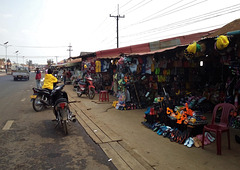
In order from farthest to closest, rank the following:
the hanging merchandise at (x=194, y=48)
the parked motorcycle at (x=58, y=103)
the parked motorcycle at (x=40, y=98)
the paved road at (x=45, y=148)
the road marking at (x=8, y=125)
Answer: the parked motorcycle at (x=40, y=98) < the road marking at (x=8, y=125) < the parked motorcycle at (x=58, y=103) < the hanging merchandise at (x=194, y=48) < the paved road at (x=45, y=148)

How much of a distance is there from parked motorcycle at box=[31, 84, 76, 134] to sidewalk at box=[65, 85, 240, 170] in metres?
0.75

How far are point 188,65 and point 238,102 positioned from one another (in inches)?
88.4

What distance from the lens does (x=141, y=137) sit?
5.36m

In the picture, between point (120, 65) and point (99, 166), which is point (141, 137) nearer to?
point (99, 166)

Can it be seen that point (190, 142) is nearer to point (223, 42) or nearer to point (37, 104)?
point (223, 42)

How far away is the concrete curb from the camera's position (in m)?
3.85

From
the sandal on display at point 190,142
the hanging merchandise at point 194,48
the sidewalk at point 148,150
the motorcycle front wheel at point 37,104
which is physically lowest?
the sidewalk at point 148,150

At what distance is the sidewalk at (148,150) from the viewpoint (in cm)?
382

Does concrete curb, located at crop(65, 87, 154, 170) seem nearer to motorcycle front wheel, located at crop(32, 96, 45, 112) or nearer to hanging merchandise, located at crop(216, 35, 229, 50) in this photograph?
motorcycle front wheel, located at crop(32, 96, 45, 112)

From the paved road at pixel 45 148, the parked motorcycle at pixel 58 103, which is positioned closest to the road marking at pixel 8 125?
the paved road at pixel 45 148

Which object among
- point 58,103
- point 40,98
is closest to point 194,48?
point 58,103

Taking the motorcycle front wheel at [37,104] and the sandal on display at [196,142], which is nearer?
the sandal on display at [196,142]

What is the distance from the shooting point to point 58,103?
5.65m

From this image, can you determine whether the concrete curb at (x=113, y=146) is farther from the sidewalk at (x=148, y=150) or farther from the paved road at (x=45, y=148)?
the paved road at (x=45, y=148)
